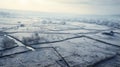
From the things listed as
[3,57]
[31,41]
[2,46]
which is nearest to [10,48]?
[2,46]

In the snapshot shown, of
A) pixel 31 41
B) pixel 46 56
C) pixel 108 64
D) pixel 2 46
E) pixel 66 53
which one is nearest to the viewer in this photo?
pixel 108 64

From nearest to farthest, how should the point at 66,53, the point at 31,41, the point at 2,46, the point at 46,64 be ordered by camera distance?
the point at 46,64
the point at 66,53
the point at 2,46
the point at 31,41

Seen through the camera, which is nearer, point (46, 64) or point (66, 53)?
point (46, 64)

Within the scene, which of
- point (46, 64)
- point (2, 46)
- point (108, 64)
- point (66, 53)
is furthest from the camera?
point (2, 46)

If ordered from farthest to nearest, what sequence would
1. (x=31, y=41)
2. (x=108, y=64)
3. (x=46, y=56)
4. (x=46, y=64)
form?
(x=31, y=41) → (x=46, y=56) → (x=108, y=64) → (x=46, y=64)

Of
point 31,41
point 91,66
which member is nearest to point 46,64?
point 91,66

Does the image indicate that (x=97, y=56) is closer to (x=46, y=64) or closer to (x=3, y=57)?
(x=46, y=64)

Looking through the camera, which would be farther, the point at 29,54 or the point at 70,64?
the point at 29,54

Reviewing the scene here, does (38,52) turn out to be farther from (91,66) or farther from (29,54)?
(91,66)
